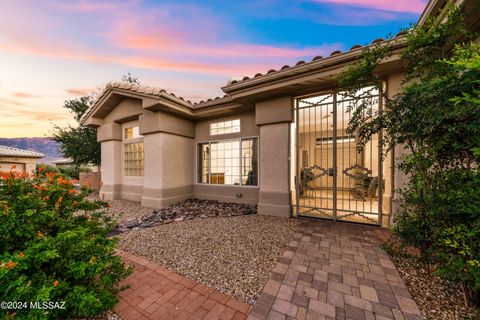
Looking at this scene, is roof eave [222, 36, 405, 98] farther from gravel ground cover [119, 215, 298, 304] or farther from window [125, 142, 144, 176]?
window [125, 142, 144, 176]

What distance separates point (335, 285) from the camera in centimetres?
236

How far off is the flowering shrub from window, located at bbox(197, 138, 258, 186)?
5.21 m

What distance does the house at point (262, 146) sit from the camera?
4723mm

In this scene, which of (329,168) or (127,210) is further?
(127,210)

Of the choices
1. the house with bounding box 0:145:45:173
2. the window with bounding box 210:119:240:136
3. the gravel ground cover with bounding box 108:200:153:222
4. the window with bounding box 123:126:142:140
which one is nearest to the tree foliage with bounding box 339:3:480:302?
the window with bounding box 210:119:240:136

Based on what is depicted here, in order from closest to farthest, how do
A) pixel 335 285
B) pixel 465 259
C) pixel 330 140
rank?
pixel 465 259, pixel 335 285, pixel 330 140

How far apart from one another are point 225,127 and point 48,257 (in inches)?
254

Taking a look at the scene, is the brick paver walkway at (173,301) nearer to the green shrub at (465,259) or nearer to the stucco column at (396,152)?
the green shrub at (465,259)

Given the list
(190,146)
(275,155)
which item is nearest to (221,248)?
(275,155)

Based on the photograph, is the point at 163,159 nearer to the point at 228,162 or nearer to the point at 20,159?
the point at 228,162

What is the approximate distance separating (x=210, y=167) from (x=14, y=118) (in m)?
18.2

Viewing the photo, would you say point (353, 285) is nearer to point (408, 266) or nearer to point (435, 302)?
point (435, 302)

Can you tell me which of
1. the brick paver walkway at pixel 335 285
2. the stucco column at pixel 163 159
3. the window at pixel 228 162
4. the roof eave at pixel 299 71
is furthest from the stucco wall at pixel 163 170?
the brick paver walkway at pixel 335 285

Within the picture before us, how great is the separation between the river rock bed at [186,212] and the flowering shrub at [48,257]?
9.35ft
